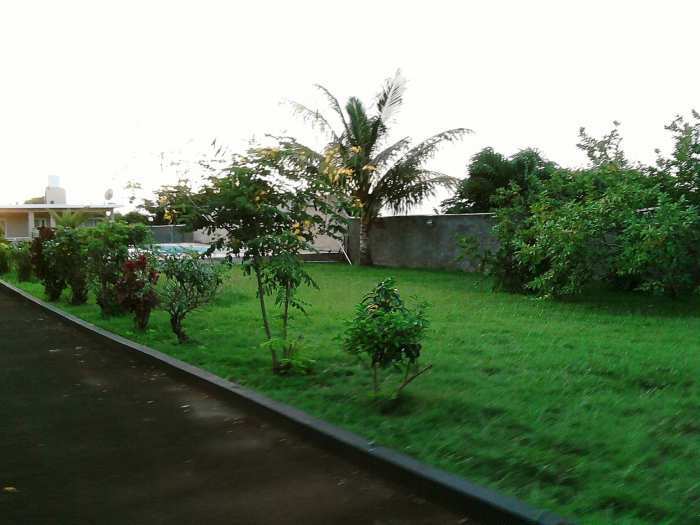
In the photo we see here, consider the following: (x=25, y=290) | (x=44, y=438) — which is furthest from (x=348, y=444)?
(x=25, y=290)

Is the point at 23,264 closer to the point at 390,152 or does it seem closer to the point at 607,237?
the point at 390,152

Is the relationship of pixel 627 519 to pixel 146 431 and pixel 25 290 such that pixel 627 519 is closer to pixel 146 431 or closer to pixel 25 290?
pixel 146 431

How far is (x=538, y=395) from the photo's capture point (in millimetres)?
5734

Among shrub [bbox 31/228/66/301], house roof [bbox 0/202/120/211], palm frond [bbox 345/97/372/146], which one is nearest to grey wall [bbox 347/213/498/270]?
palm frond [bbox 345/97/372/146]

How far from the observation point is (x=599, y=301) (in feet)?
41.0

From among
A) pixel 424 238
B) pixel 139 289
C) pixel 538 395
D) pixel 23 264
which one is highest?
pixel 424 238

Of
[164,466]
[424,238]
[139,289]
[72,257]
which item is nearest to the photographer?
[164,466]

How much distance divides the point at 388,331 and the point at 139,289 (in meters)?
6.32

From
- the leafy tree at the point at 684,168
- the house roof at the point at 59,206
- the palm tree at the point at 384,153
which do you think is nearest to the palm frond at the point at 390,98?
the palm tree at the point at 384,153

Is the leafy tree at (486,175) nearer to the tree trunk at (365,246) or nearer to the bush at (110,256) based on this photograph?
the tree trunk at (365,246)

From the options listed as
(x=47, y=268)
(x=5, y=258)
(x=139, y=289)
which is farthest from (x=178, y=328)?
(x=5, y=258)

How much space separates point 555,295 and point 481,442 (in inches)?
348

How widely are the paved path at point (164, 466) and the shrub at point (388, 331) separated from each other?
88 cm

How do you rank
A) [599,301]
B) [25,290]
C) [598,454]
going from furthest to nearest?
Result: 1. [25,290]
2. [599,301]
3. [598,454]
